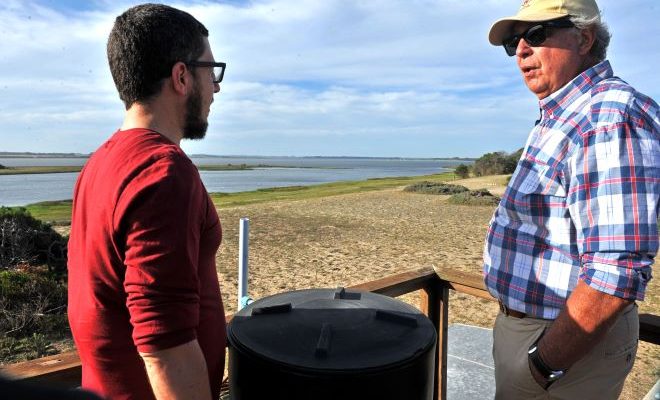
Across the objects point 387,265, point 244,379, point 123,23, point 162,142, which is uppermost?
point 123,23

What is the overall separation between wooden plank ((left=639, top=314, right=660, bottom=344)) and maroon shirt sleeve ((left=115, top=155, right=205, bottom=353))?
207 cm

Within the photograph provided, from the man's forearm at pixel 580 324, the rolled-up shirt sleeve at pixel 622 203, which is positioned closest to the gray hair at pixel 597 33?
the rolled-up shirt sleeve at pixel 622 203

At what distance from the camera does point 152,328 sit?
1232 millimetres

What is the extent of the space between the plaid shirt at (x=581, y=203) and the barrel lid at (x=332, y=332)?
1.41 feet

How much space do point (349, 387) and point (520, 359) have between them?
765mm

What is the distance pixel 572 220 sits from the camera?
165 centimetres

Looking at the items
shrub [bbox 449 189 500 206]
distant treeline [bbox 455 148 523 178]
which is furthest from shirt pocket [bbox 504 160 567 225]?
distant treeline [bbox 455 148 523 178]

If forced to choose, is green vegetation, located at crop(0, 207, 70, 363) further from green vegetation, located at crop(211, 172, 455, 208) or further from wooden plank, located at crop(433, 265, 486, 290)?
green vegetation, located at crop(211, 172, 455, 208)

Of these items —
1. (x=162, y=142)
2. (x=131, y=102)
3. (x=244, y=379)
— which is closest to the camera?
(x=162, y=142)

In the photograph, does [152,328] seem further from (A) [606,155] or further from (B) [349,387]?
(A) [606,155]

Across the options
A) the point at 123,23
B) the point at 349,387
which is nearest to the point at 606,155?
the point at 349,387

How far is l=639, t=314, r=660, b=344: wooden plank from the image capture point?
2.23 m

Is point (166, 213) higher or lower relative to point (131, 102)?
lower

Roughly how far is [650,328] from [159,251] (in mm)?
2189
